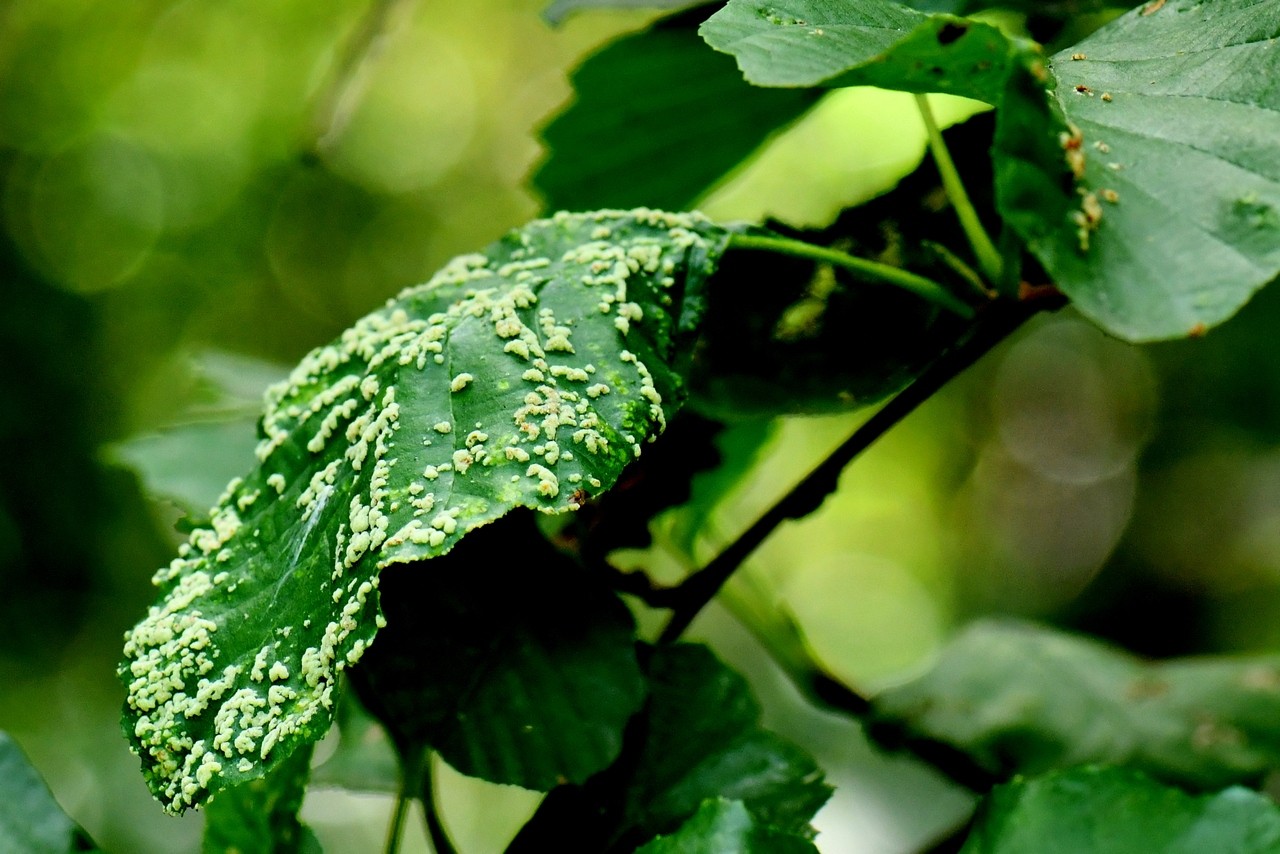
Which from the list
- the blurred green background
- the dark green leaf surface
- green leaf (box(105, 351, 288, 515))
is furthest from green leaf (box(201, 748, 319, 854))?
the blurred green background

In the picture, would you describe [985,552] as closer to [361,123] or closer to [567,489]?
[361,123]

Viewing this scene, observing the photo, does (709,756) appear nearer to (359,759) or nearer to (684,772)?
(684,772)

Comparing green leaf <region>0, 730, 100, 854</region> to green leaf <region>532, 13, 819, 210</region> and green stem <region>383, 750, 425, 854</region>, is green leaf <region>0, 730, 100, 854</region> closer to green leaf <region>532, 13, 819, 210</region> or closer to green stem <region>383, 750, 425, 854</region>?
green stem <region>383, 750, 425, 854</region>

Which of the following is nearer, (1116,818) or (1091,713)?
(1116,818)

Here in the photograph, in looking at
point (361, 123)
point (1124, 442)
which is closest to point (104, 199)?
point (361, 123)

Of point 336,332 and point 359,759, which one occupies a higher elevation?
point 359,759

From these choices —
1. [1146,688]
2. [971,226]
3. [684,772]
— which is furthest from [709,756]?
[1146,688]

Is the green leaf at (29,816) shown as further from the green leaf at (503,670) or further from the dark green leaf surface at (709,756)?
the dark green leaf surface at (709,756)
